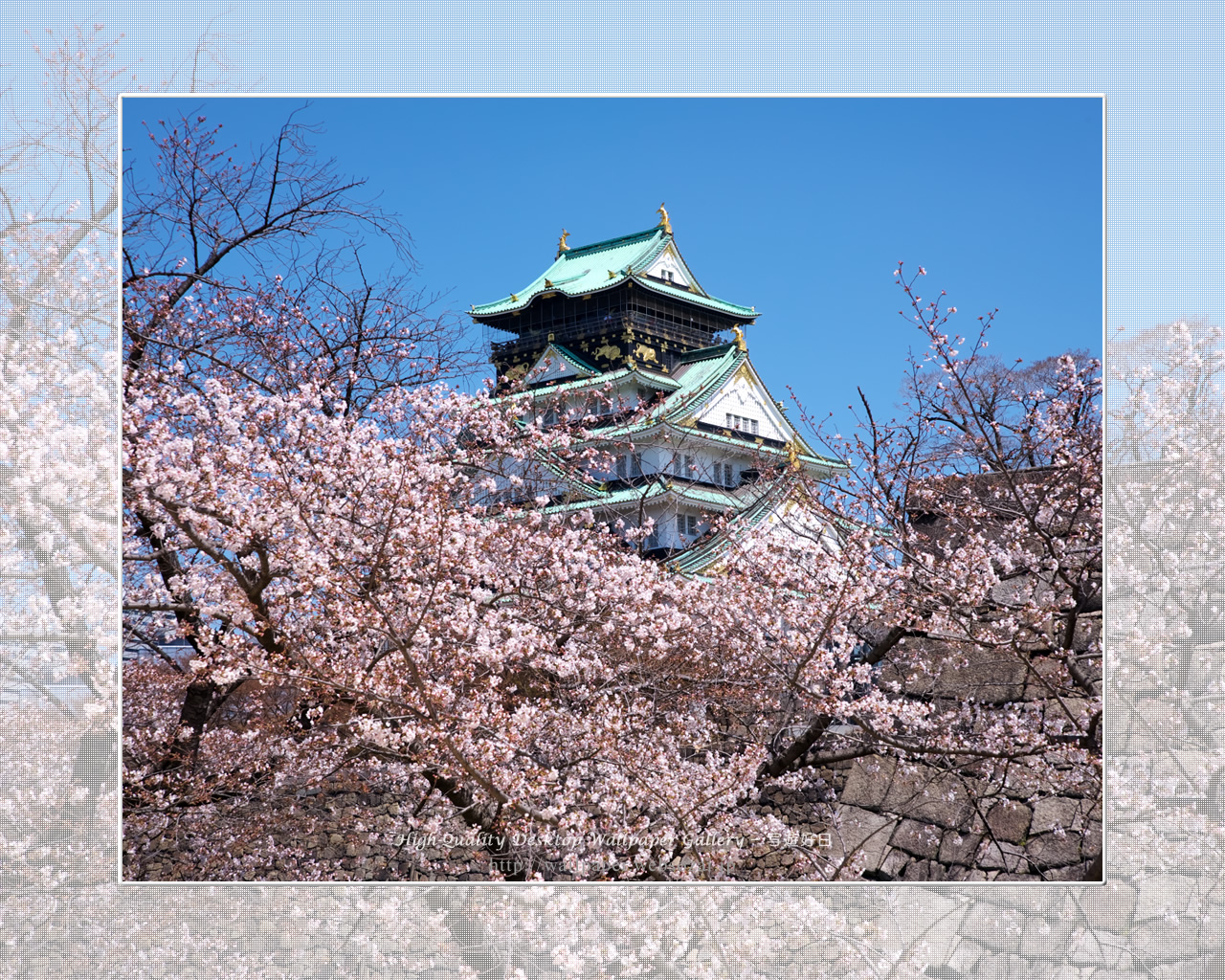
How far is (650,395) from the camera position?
2736 millimetres

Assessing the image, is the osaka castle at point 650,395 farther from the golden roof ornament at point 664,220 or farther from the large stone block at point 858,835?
the large stone block at point 858,835

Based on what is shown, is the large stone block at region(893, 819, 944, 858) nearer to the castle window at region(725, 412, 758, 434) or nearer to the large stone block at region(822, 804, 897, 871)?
the large stone block at region(822, 804, 897, 871)

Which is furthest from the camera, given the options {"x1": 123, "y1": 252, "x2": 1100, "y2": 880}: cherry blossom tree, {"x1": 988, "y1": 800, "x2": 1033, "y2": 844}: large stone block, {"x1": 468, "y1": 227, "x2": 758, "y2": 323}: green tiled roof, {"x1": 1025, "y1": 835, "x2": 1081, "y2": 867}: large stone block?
{"x1": 988, "y1": 800, "x2": 1033, "y2": 844}: large stone block

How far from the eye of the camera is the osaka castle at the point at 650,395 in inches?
105

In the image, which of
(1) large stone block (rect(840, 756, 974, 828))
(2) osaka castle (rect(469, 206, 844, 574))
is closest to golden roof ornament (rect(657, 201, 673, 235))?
(2) osaka castle (rect(469, 206, 844, 574))

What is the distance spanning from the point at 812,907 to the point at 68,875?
2.06 metres

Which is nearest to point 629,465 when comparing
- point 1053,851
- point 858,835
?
point 858,835

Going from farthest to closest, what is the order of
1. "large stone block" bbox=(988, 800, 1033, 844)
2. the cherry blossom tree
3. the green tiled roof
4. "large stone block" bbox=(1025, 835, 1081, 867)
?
1. "large stone block" bbox=(988, 800, 1033, 844)
2. "large stone block" bbox=(1025, 835, 1081, 867)
3. the green tiled roof
4. the cherry blossom tree

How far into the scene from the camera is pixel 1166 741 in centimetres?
264

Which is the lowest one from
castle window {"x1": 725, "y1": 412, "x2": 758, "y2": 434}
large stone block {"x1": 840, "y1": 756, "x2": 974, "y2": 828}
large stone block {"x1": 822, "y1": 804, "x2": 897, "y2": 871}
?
large stone block {"x1": 822, "y1": 804, "x2": 897, "y2": 871}

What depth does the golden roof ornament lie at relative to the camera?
2.68 meters

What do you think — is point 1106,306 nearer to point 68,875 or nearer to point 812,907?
point 812,907

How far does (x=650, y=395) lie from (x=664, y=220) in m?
0.52

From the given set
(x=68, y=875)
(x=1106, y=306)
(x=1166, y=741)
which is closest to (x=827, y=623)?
(x=1166, y=741)
